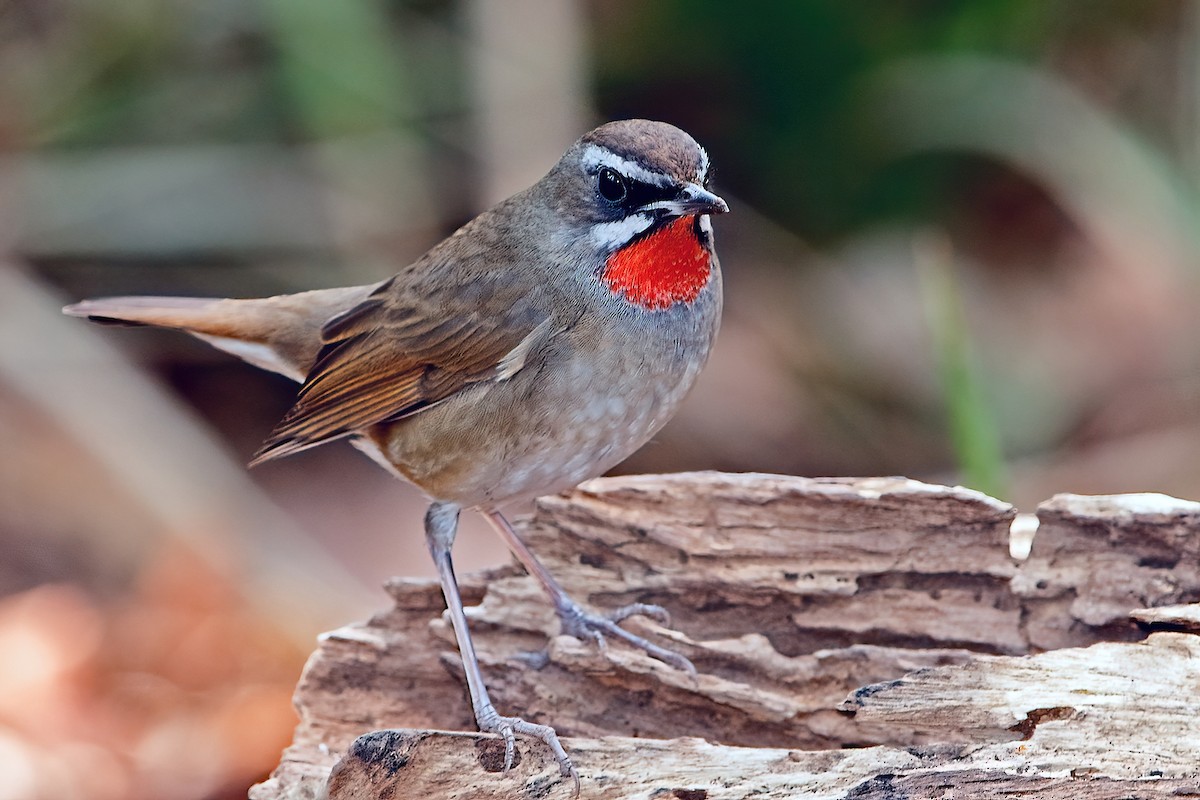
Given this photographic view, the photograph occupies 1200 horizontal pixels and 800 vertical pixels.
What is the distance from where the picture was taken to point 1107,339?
289 inches

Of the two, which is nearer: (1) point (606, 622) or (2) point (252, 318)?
(1) point (606, 622)

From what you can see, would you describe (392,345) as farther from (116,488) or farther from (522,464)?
(116,488)

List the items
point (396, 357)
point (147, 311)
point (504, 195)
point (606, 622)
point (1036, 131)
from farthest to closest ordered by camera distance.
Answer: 1. point (1036, 131)
2. point (504, 195)
3. point (147, 311)
4. point (396, 357)
5. point (606, 622)

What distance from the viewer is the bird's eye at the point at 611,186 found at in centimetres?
386

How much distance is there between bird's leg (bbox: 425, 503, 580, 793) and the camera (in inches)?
138

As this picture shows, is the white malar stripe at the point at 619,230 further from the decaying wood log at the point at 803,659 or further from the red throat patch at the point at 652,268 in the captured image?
the decaying wood log at the point at 803,659

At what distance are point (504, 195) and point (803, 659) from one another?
143 inches

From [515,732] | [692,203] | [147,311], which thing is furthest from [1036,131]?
[515,732]

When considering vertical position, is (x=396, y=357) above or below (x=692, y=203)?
above

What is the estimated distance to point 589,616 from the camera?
4.12 meters

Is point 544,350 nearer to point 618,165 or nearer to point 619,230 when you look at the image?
point 619,230

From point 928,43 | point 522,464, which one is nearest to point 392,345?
point 522,464

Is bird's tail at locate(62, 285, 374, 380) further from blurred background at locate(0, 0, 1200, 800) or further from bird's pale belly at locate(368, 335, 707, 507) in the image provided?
blurred background at locate(0, 0, 1200, 800)

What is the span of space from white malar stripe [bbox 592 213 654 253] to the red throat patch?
0.03 meters
